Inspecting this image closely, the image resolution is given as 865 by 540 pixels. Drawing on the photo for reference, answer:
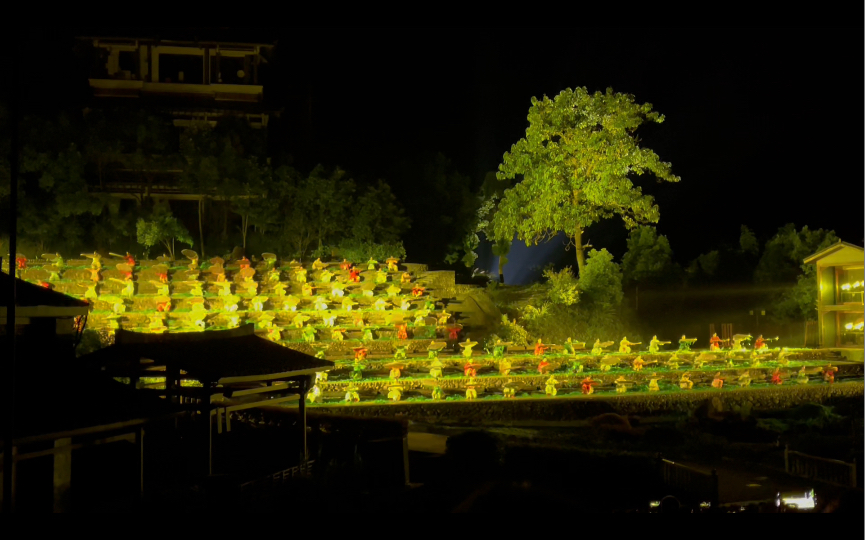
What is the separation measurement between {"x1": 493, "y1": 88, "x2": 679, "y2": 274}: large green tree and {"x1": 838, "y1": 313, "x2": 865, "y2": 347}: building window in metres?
5.70

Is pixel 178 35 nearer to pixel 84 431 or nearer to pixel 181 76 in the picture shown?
pixel 181 76

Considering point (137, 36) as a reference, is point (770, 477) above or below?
below

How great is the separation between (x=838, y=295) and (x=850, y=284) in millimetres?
415

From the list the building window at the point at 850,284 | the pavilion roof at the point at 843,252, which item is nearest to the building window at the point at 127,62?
the pavilion roof at the point at 843,252

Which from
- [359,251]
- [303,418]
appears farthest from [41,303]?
[359,251]

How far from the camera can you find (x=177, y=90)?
24000 millimetres

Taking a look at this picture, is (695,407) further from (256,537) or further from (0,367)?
(0,367)

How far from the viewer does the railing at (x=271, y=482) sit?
7992 millimetres

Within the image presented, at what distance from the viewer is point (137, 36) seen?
23.8m

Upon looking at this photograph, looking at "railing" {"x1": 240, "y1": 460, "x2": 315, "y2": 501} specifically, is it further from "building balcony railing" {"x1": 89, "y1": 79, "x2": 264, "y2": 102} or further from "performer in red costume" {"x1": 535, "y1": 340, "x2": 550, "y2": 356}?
"building balcony railing" {"x1": 89, "y1": 79, "x2": 264, "y2": 102}

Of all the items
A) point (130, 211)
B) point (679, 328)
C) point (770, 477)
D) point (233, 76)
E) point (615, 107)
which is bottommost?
point (770, 477)

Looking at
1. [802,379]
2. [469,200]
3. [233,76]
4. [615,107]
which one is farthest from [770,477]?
[233,76]

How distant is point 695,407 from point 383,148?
1604 cm

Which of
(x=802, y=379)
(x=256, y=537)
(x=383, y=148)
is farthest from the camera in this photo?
(x=383, y=148)
